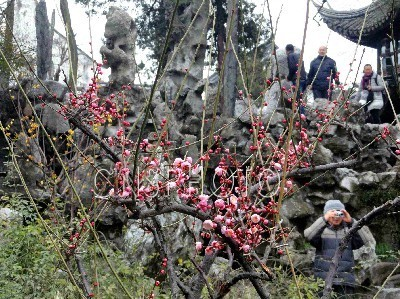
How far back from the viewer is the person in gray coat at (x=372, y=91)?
8.44 metres

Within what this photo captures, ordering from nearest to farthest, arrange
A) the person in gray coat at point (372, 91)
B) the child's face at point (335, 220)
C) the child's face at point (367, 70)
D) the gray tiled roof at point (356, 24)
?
the child's face at point (335, 220)
the child's face at point (367, 70)
the person in gray coat at point (372, 91)
the gray tiled roof at point (356, 24)

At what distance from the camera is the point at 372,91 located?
8.68m

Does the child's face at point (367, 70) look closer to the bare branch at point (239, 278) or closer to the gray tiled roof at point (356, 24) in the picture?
the gray tiled roof at point (356, 24)

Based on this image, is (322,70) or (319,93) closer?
(322,70)

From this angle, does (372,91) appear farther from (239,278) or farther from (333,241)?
(239,278)

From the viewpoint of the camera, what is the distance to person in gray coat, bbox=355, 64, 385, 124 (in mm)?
8438

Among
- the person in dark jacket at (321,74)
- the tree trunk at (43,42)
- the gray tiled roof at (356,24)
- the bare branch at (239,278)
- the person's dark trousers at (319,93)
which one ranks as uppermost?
the gray tiled roof at (356,24)

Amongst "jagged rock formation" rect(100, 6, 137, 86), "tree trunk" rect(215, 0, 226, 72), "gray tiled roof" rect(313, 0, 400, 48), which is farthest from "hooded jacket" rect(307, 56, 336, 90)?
"tree trunk" rect(215, 0, 226, 72)

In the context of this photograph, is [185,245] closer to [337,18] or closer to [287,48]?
[287,48]

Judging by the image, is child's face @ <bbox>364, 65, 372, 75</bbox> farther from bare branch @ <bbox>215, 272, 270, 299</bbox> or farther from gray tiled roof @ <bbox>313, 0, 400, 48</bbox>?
bare branch @ <bbox>215, 272, 270, 299</bbox>

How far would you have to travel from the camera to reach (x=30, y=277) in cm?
407

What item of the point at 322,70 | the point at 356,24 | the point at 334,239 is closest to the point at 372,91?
the point at 322,70

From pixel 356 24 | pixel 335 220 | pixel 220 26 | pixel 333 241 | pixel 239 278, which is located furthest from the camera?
pixel 220 26

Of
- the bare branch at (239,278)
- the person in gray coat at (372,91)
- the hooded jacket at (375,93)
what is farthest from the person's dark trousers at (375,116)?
the bare branch at (239,278)
